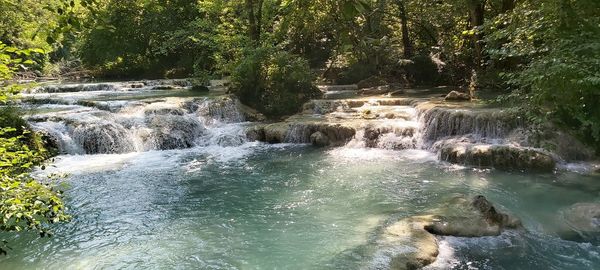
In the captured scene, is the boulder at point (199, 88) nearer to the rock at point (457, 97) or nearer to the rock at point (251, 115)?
the rock at point (251, 115)

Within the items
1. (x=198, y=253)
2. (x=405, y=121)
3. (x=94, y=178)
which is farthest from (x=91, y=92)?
(x=198, y=253)

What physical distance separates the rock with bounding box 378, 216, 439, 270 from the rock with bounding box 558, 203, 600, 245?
6.16 ft

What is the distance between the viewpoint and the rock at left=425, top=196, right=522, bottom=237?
6070 millimetres

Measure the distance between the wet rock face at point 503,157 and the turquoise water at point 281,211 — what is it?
385 mm

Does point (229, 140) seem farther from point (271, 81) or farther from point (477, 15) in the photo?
point (477, 15)

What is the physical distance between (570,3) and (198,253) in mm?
6636

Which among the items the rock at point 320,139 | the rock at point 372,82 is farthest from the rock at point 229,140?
the rock at point 372,82

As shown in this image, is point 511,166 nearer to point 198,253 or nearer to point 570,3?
point 570,3

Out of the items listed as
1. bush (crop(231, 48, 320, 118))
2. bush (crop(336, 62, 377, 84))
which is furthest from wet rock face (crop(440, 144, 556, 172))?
bush (crop(336, 62, 377, 84))

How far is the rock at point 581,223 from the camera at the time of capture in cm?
607

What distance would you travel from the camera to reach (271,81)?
16234 millimetres

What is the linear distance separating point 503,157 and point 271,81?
8849 millimetres

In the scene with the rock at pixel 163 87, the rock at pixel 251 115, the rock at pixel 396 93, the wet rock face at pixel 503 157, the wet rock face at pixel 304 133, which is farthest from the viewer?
the rock at pixel 163 87

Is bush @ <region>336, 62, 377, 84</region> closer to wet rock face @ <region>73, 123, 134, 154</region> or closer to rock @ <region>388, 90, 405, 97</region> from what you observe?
rock @ <region>388, 90, 405, 97</region>
